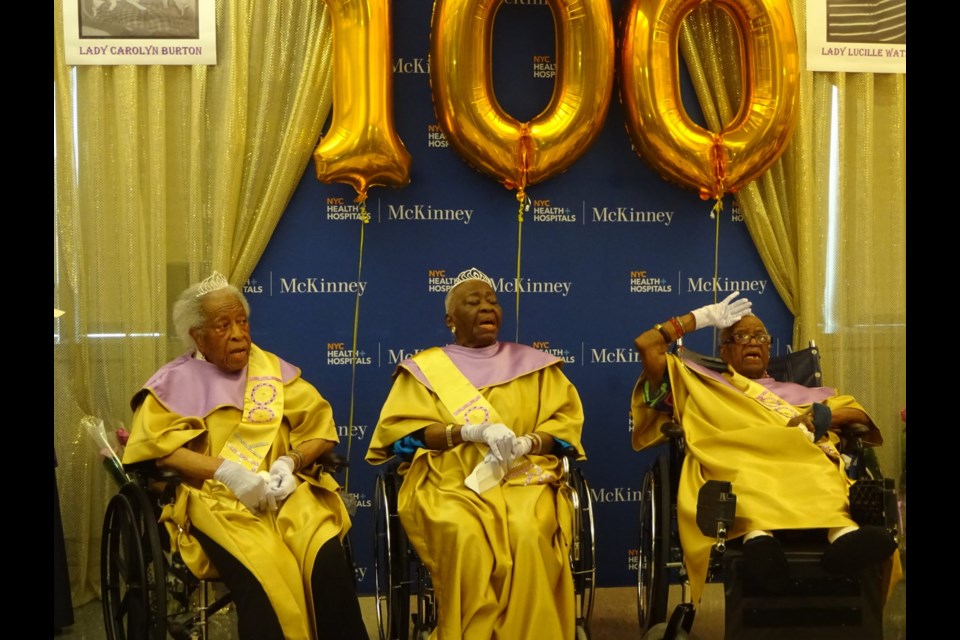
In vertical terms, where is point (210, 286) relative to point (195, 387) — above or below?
above

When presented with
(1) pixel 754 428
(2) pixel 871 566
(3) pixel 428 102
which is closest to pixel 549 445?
(1) pixel 754 428

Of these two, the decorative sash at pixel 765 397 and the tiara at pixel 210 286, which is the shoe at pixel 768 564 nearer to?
the decorative sash at pixel 765 397

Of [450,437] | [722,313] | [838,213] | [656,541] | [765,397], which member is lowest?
[656,541]

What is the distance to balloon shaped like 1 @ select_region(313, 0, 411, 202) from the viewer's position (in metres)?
4.39

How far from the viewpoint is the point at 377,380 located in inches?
190

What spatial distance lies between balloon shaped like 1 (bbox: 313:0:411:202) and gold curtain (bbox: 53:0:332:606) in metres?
0.23

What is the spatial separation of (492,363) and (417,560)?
0.82m

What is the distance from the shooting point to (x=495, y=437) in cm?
372

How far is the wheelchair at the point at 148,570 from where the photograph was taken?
336 centimetres

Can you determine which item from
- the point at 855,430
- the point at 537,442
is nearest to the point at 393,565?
the point at 537,442

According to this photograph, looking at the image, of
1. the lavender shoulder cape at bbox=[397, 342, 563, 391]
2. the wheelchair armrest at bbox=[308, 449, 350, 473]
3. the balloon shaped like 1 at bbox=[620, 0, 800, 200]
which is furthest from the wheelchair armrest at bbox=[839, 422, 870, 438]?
the wheelchair armrest at bbox=[308, 449, 350, 473]

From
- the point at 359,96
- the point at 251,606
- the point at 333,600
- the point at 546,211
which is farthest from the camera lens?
the point at 546,211

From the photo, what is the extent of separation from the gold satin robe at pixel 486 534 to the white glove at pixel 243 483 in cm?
51

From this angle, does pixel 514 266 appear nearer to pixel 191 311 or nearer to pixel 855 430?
pixel 191 311
